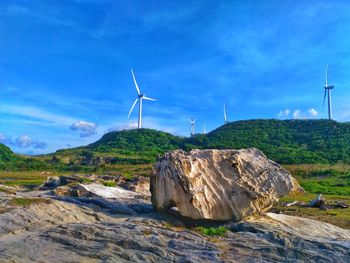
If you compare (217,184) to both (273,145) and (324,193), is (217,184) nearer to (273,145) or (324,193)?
(324,193)

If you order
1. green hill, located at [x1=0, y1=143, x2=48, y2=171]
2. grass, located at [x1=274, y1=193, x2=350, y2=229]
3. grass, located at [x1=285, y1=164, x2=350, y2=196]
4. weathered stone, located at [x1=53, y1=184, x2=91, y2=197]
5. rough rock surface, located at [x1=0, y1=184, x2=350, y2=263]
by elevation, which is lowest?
rough rock surface, located at [x1=0, y1=184, x2=350, y2=263]

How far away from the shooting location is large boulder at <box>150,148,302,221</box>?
27.0m

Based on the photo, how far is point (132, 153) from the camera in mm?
173500

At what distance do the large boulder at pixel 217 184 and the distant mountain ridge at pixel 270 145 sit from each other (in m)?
90.6

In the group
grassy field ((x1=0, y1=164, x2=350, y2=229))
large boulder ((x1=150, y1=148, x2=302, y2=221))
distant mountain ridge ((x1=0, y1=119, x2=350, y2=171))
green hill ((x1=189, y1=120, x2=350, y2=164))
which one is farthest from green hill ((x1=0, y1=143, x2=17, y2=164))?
large boulder ((x1=150, y1=148, x2=302, y2=221))

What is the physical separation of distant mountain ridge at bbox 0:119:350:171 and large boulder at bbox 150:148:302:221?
90.6 metres

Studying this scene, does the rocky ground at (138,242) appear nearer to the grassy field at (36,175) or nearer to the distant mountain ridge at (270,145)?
the grassy field at (36,175)

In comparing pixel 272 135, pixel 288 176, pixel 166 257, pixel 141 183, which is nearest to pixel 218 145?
pixel 272 135

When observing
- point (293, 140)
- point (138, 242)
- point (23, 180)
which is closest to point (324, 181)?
point (23, 180)

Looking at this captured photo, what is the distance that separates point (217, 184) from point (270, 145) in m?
139

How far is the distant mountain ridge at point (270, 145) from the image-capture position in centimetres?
13575

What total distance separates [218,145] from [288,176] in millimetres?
136257

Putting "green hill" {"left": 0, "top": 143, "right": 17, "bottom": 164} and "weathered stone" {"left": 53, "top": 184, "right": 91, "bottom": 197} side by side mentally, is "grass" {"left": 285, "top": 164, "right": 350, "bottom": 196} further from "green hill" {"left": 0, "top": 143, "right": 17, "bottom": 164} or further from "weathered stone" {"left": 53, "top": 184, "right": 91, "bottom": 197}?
"green hill" {"left": 0, "top": 143, "right": 17, "bottom": 164}

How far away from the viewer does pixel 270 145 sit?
538 ft
